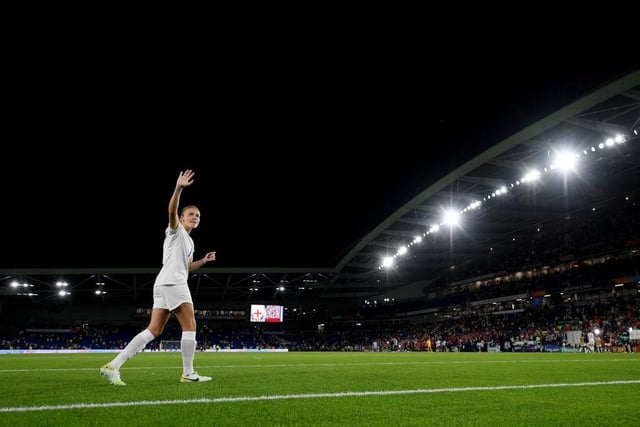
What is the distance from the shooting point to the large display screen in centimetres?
4934

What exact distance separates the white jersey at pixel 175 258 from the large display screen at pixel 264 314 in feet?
150

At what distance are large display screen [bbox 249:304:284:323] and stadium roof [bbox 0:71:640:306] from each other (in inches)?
140

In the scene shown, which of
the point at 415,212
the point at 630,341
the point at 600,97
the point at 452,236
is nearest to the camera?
the point at 600,97

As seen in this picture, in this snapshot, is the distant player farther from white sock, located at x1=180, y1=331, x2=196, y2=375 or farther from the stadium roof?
white sock, located at x1=180, y1=331, x2=196, y2=375

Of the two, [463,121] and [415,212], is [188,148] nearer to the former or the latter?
[463,121]

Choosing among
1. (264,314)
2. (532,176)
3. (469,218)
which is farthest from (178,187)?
(264,314)

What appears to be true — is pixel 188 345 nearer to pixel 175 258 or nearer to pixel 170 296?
pixel 170 296

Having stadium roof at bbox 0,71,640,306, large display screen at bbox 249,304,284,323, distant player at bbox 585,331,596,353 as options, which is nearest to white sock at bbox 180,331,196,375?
stadium roof at bbox 0,71,640,306

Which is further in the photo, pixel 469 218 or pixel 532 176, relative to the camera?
pixel 469 218

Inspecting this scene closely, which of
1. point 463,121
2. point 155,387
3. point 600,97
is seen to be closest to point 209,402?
point 155,387

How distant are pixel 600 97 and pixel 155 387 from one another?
20372mm

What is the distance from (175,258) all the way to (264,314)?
153ft

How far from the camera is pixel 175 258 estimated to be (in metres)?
5.05

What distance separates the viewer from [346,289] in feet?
218
